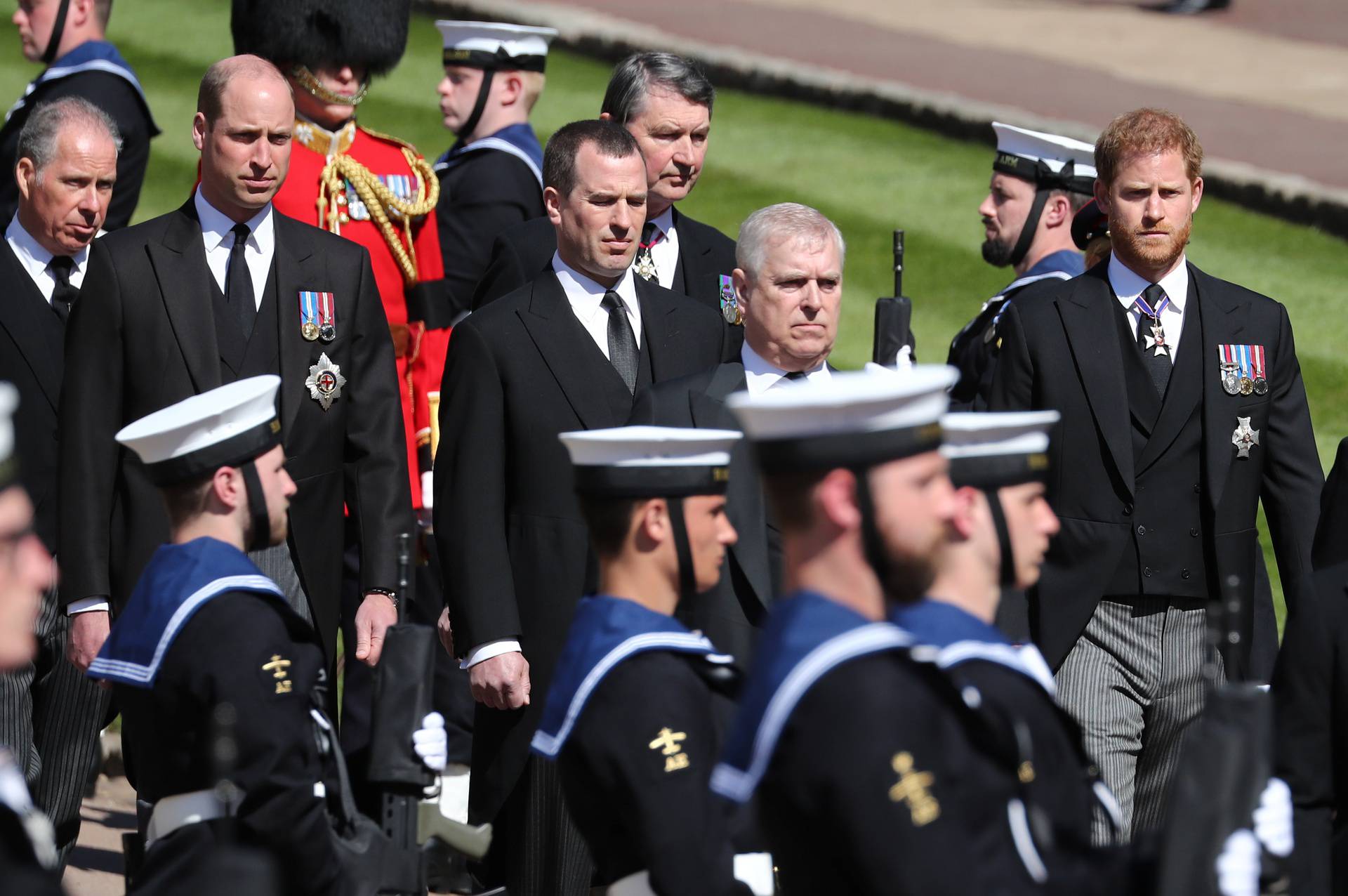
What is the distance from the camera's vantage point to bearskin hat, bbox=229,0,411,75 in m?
8.14

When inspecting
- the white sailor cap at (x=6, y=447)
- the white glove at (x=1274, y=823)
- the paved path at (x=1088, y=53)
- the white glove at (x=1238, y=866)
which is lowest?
the white glove at (x=1274, y=823)

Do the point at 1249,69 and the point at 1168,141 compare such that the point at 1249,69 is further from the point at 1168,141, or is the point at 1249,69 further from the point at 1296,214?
the point at 1168,141

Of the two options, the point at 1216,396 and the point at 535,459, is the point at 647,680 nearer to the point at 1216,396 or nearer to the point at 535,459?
the point at 535,459

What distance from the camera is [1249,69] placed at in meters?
16.7

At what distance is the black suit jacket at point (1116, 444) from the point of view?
20.5 ft

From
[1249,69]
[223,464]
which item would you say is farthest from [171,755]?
[1249,69]

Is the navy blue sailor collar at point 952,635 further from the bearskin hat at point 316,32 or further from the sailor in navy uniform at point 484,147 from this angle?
the bearskin hat at point 316,32

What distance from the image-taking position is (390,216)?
7816 millimetres

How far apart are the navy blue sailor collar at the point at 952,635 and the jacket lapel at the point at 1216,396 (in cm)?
251

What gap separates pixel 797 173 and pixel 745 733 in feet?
37.3

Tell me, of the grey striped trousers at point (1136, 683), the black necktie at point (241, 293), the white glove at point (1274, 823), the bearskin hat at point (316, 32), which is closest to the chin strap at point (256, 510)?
the black necktie at point (241, 293)

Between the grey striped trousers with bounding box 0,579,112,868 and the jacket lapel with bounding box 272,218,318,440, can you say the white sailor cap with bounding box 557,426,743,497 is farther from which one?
the grey striped trousers with bounding box 0,579,112,868

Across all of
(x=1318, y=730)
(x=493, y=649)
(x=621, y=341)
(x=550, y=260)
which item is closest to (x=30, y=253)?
(x=550, y=260)

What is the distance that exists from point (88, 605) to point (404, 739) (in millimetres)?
1352
